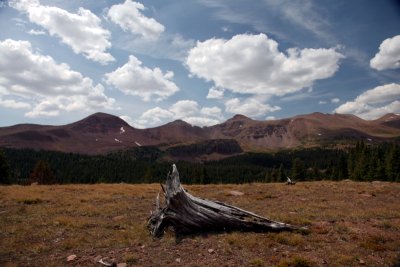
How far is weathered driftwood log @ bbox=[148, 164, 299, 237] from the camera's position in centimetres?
1552

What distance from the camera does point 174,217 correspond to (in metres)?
15.4

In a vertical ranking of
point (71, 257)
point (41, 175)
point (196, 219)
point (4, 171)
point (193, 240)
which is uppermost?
point (196, 219)

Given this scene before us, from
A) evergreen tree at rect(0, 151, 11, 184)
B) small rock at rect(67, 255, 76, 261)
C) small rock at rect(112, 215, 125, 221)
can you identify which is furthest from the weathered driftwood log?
evergreen tree at rect(0, 151, 11, 184)

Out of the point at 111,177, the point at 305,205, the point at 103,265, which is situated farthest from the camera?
the point at 111,177

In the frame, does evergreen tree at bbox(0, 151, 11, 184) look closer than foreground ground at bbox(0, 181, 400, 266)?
No

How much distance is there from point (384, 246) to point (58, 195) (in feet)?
85.8

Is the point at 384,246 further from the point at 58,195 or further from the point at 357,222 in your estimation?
the point at 58,195

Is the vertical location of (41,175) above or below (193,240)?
below

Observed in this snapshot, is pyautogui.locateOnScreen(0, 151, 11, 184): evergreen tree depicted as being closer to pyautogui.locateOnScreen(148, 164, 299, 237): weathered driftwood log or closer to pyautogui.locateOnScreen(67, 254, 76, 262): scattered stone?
pyautogui.locateOnScreen(148, 164, 299, 237): weathered driftwood log

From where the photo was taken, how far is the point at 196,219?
15586 millimetres

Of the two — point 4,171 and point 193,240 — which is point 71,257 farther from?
point 4,171

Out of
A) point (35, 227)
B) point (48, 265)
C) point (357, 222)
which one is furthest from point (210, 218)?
point (35, 227)

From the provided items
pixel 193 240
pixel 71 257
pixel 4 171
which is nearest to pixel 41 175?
pixel 4 171

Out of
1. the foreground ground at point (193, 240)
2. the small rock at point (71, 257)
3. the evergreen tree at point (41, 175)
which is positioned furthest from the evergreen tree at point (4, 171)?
the small rock at point (71, 257)
